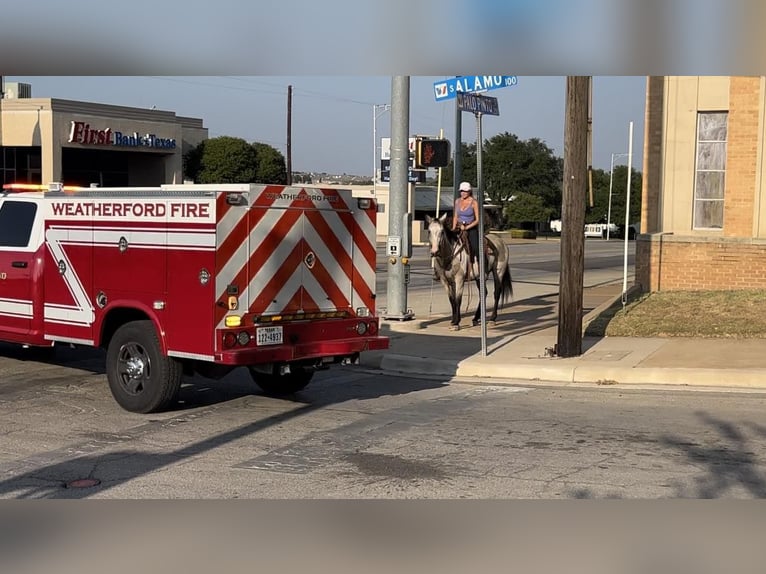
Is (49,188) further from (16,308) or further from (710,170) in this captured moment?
(710,170)

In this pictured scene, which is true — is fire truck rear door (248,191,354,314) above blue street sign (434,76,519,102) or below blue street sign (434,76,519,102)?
below

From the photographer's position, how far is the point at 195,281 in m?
9.22

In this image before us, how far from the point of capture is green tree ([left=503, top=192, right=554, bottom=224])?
93000mm

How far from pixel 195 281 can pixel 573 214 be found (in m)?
5.76

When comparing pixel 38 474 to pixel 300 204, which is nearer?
pixel 38 474

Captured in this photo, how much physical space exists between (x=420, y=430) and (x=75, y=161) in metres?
42.1

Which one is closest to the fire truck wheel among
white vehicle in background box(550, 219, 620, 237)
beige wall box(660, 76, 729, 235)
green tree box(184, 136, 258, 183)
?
beige wall box(660, 76, 729, 235)

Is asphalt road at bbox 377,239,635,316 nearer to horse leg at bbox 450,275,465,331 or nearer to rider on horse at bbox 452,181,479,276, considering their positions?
horse leg at bbox 450,275,465,331

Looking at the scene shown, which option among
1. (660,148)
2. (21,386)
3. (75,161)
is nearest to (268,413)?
(21,386)

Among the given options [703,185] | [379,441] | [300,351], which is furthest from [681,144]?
[379,441]

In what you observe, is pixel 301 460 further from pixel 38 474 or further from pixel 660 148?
pixel 660 148

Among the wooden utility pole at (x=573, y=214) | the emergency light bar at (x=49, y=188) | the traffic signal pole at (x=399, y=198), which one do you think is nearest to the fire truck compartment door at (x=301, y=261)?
the emergency light bar at (x=49, y=188)

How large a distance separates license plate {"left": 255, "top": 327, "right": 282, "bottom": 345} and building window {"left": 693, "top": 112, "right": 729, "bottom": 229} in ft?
42.5

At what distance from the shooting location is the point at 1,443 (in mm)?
8492
